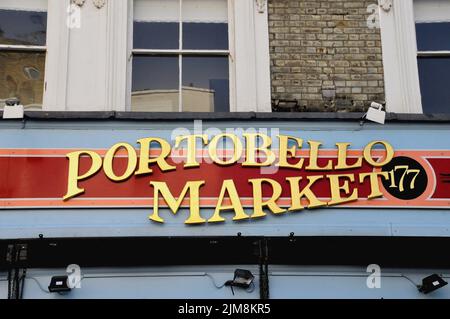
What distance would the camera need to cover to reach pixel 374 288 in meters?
6.10

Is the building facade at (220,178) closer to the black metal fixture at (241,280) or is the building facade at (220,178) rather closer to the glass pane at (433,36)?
the black metal fixture at (241,280)

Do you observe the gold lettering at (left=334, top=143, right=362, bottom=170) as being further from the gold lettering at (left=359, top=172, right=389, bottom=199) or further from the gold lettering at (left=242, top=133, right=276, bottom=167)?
the gold lettering at (left=242, top=133, right=276, bottom=167)

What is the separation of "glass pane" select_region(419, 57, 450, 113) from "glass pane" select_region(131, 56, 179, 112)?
2698mm

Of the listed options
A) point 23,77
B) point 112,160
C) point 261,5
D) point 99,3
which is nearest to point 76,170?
point 112,160

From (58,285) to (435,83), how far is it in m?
4.48

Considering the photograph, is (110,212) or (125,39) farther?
(125,39)

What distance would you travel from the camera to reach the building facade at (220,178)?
19.8ft

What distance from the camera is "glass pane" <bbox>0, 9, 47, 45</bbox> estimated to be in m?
7.05

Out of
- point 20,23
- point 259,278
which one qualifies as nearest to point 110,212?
point 259,278

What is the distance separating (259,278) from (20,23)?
377 centimetres

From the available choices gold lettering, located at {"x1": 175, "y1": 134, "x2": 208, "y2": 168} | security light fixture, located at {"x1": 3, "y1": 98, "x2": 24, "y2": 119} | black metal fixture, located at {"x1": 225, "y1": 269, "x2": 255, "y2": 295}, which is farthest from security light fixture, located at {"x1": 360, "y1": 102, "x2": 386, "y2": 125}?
security light fixture, located at {"x1": 3, "y1": 98, "x2": 24, "y2": 119}

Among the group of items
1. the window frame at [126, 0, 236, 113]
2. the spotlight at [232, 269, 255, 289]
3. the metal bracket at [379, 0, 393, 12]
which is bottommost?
the spotlight at [232, 269, 255, 289]

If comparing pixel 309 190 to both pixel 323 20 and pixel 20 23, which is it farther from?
pixel 20 23

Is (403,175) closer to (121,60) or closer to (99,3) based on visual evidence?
(121,60)
